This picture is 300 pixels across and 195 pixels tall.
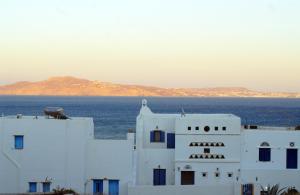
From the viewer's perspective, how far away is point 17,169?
79.4 feet

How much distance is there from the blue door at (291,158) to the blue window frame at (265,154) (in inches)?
32.9

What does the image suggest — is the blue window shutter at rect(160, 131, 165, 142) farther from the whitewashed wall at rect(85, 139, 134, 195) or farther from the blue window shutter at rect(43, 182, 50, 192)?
the blue window shutter at rect(43, 182, 50, 192)

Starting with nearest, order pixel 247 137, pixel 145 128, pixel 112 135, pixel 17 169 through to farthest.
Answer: pixel 17 169, pixel 247 137, pixel 145 128, pixel 112 135

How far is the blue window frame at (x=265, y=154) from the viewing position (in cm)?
2681

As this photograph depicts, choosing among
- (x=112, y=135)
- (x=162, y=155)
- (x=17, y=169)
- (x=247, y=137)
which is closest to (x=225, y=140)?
(x=247, y=137)

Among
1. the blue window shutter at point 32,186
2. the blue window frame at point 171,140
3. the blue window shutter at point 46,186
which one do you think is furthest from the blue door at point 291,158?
the blue window shutter at point 32,186

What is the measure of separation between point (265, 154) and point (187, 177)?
11.7 ft

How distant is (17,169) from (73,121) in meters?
2.91

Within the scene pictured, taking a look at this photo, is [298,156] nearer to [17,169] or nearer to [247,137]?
[247,137]

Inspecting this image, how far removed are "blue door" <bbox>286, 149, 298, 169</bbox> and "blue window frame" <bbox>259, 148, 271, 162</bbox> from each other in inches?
32.9

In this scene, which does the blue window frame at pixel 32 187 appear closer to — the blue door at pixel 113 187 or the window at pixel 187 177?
the blue door at pixel 113 187

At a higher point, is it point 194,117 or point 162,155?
point 194,117

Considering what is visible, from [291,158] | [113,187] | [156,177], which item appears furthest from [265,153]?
[113,187]

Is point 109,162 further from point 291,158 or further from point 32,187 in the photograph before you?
point 291,158
